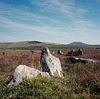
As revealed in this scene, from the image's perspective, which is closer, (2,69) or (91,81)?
(91,81)

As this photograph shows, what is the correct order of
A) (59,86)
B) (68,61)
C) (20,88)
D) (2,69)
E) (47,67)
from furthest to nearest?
(68,61) → (2,69) → (47,67) → (59,86) → (20,88)

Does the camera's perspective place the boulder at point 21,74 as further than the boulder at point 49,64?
No

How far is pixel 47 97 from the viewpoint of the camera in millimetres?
4977

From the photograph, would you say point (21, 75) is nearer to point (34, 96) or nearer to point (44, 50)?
point (34, 96)

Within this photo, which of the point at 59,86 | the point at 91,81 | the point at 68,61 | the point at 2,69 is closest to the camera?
the point at 59,86

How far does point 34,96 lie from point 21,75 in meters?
1.72

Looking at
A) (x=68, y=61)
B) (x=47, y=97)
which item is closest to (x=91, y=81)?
(x=47, y=97)

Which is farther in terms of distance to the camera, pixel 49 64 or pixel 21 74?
pixel 49 64

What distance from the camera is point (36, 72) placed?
688 cm

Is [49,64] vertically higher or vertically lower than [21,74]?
higher

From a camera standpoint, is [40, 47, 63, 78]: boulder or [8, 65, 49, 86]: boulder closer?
[8, 65, 49, 86]: boulder

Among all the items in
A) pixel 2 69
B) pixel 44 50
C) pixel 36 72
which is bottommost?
pixel 2 69

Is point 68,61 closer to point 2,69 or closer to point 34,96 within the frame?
point 2,69

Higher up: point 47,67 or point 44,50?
point 44,50
